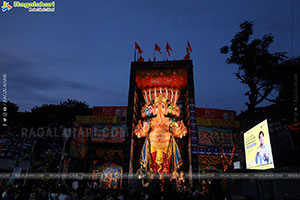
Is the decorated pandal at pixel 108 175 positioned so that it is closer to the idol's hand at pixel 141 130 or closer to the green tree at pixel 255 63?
the idol's hand at pixel 141 130

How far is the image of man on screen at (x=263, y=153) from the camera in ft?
20.4

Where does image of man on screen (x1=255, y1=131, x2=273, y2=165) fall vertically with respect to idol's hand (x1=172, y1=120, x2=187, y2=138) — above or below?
below

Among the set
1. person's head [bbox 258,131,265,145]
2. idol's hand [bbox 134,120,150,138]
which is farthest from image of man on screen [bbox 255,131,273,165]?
idol's hand [bbox 134,120,150,138]

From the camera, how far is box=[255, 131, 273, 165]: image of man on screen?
245 inches

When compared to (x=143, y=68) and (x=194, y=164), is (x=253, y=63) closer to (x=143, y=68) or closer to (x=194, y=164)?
(x=194, y=164)

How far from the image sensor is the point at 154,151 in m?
20.4

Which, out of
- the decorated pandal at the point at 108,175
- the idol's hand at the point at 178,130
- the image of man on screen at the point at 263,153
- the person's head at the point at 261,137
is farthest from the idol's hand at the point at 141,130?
the person's head at the point at 261,137

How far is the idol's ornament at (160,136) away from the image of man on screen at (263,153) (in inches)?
527

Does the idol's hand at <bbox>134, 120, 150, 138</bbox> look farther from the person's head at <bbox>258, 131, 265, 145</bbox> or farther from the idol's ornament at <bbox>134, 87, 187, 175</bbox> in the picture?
the person's head at <bbox>258, 131, 265, 145</bbox>

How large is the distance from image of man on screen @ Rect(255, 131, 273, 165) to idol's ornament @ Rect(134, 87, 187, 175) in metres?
13.4

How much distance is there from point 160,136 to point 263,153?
14404 mm

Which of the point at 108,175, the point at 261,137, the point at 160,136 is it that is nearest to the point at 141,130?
the point at 160,136

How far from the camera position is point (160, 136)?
2078 cm

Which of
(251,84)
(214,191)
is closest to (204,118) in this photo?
(251,84)
